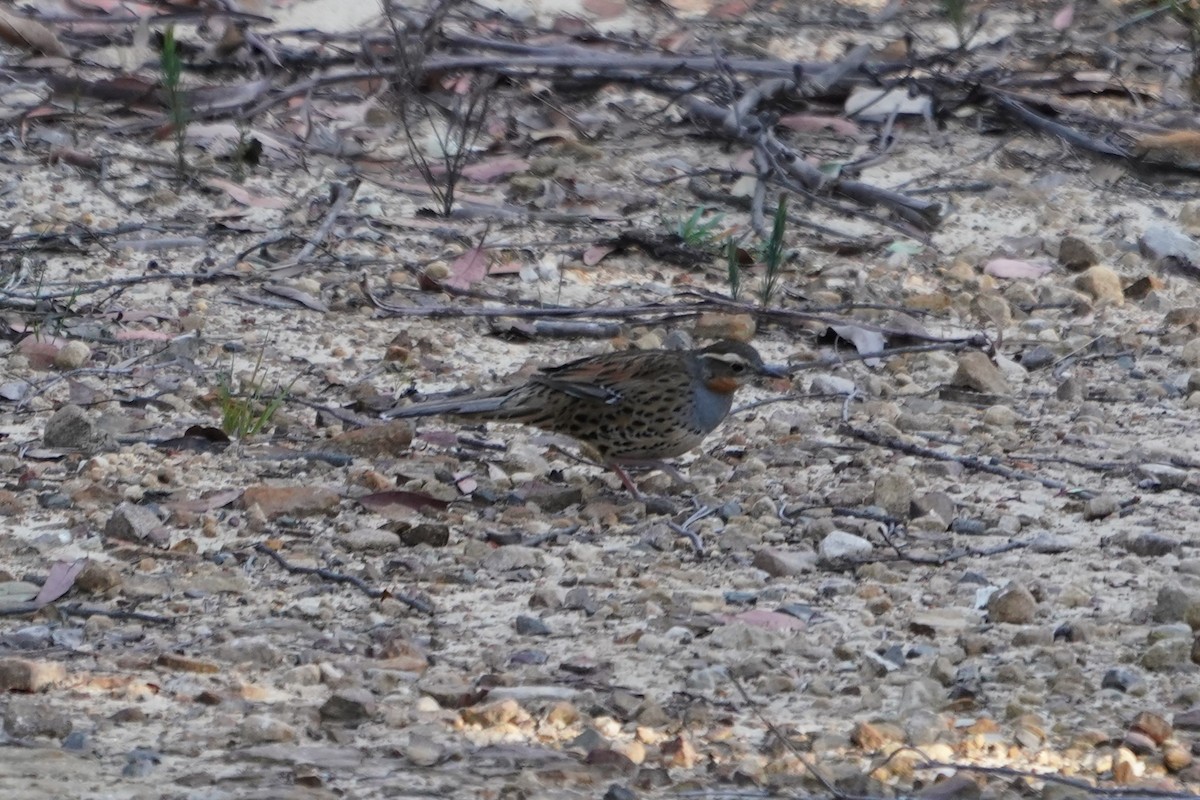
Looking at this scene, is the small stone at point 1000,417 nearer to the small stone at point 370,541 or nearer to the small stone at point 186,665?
the small stone at point 370,541

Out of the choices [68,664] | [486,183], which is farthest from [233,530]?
[486,183]

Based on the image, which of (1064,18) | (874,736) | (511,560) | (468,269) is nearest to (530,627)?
(511,560)

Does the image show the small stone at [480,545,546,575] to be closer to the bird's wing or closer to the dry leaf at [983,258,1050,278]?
the bird's wing

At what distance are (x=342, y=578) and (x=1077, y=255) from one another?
173 inches

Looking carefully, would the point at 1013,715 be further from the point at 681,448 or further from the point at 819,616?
the point at 681,448

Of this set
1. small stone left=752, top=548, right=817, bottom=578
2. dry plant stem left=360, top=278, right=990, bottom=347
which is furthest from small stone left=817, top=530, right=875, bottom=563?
dry plant stem left=360, top=278, right=990, bottom=347

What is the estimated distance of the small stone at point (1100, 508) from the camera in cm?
534

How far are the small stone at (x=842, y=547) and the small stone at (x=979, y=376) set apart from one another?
5.42 feet

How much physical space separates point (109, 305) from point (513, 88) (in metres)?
3.07

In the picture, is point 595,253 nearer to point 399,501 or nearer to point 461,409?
point 461,409

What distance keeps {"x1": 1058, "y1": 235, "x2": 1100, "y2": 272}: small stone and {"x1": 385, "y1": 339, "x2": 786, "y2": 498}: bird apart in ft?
Answer: 8.50

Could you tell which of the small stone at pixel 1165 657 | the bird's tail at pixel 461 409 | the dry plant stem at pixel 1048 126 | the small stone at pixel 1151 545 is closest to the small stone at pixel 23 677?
the bird's tail at pixel 461 409

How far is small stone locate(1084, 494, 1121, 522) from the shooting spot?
17.5 feet

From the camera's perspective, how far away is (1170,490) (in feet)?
18.2
